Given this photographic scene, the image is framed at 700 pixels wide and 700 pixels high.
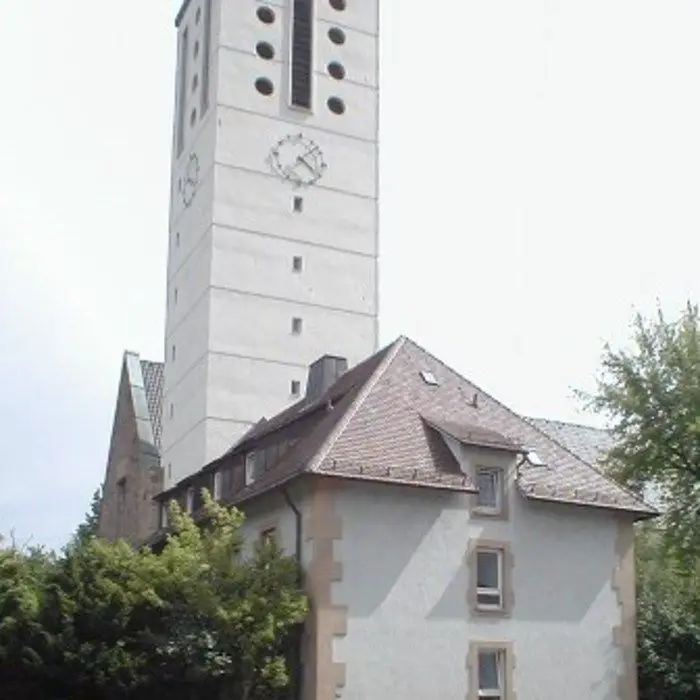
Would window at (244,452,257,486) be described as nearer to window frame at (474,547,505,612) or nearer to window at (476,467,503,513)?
window at (476,467,503,513)

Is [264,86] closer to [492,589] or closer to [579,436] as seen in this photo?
[579,436]

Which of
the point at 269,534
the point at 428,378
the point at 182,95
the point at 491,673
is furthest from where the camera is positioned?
the point at 182,95

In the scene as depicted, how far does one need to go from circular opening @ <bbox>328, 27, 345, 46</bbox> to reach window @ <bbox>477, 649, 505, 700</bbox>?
37.6 m

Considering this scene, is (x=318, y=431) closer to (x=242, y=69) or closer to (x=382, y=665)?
(x=382, y=665)

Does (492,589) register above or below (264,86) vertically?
below

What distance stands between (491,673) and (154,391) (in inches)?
1406

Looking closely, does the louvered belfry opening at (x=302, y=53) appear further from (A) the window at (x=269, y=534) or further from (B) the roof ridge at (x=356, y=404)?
(A) the window at (x=269, y=534)

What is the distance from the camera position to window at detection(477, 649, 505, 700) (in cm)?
2708

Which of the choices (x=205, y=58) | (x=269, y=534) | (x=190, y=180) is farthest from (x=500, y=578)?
(x=205, y=58)

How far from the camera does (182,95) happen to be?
61250 mm

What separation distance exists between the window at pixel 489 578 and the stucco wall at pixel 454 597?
1.06 feet

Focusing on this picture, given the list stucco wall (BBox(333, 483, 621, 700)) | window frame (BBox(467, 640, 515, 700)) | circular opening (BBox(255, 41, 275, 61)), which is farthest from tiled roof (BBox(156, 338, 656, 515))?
circular opening (BBox(255, 41, 275, 61))

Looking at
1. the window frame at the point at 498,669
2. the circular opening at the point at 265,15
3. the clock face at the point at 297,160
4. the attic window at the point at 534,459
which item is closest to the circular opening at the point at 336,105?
the clock face at the point at 297,160

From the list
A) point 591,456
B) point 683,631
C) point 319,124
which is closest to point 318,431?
point 683,631
